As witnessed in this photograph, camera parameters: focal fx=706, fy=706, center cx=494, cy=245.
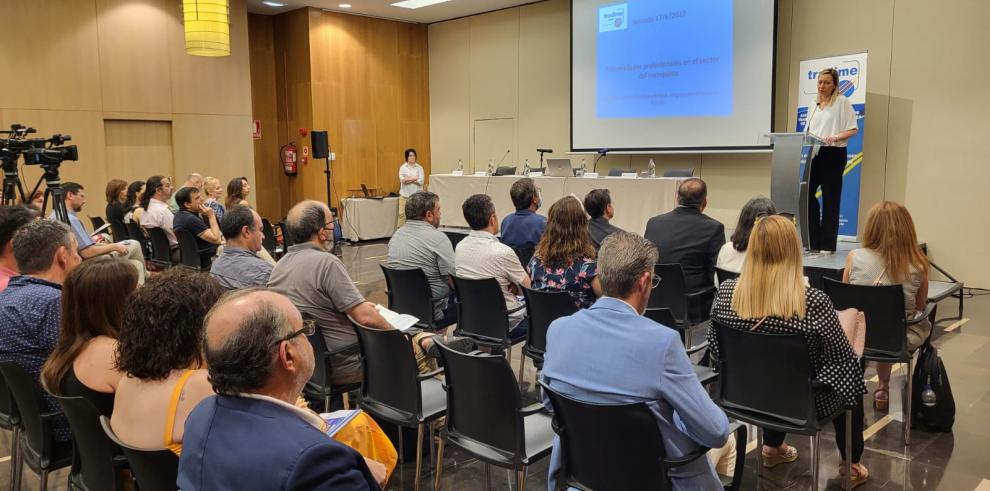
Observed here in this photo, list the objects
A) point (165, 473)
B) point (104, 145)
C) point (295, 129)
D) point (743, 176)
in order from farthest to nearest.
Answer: point (295, 129), point (104, 145), point (743, 176), point (165, 473)

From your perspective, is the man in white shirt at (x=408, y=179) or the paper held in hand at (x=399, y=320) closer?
the paper held in hand at (x=399, y=320)

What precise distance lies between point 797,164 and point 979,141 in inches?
111

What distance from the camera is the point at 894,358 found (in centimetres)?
356

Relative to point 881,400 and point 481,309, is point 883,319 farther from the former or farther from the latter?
point 481,309

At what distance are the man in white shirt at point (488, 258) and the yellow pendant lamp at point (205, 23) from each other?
14.7ft

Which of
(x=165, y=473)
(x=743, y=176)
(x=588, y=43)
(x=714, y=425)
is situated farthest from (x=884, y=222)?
(x=588, y=43)

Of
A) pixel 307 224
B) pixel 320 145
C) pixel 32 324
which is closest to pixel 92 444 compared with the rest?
pixel 32 324

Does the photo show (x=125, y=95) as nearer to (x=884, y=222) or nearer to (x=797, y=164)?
(x=797, y=164)

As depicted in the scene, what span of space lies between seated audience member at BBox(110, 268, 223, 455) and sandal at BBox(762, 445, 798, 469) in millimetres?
2648

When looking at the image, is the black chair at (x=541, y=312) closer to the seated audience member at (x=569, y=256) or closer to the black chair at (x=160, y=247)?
the seated audience member at (x=569, y=256)

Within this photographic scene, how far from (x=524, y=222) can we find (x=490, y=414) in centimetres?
291

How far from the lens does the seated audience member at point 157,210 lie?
7047 millimetres

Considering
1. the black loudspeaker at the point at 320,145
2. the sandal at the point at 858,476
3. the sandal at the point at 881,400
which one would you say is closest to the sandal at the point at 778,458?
the sandal at the point at 858,476

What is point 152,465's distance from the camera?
191 centimetres
